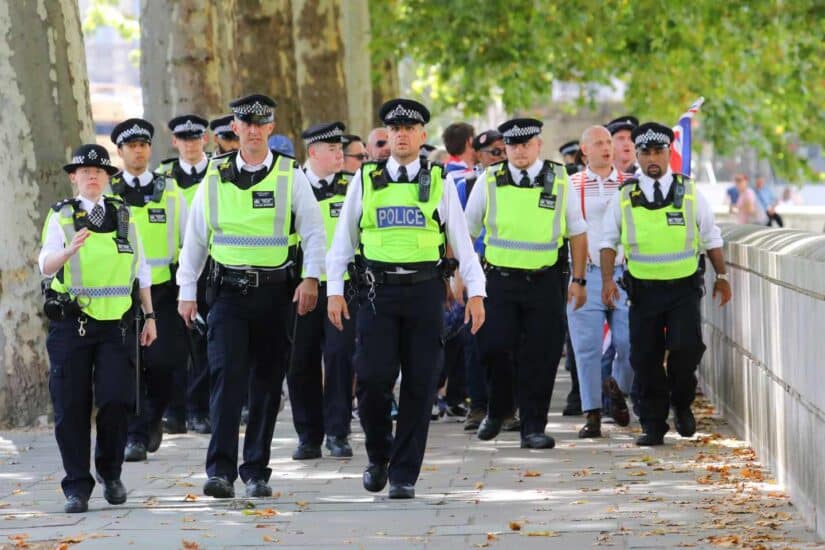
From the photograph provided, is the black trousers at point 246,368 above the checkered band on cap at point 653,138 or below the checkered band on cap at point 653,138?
below

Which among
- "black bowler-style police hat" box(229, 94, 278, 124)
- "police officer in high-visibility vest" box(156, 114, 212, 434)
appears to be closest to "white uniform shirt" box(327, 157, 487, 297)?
"black bowler-style police hat" box(229, 94, 278, 124)

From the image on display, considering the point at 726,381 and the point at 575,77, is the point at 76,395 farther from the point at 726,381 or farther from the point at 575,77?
the point at 575,77

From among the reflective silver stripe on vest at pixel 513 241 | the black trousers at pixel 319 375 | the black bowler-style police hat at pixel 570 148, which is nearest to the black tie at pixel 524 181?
the reflective silver stripe on vest at pixel 513 241

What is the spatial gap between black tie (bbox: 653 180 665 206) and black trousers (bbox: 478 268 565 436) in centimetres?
79

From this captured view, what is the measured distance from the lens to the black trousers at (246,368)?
33.4ft

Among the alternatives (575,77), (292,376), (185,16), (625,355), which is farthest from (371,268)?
(575,77)

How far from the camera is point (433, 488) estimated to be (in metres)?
10.8

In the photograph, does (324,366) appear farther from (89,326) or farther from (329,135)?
(89,326)

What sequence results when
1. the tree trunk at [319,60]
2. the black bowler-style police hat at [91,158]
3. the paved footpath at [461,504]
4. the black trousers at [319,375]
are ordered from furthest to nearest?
the tree trunk at [319,60], the black trousers at [319,375], the black bowler-style police hat at [91,158], the paved footpath at [461,504]

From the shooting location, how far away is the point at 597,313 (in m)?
13.8

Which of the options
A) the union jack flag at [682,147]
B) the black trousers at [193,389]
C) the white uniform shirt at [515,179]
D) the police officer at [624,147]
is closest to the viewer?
the white uniform shirt at [515,179]

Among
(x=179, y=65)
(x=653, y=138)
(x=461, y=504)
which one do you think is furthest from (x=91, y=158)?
(x=179, y=65)

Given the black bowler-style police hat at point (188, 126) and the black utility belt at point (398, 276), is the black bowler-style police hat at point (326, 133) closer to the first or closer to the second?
the black bowler-style police hat at point (188, 126)

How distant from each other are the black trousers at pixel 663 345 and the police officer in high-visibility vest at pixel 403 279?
2659 mm
